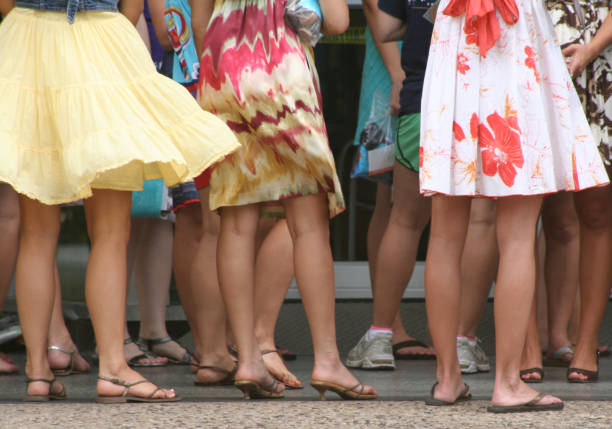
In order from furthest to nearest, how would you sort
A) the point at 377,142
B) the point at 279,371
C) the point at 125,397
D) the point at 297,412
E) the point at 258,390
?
the point at 377,142 < the point at 279,371 < the point at 258,390 < the point at 125,397 < the point at 297,412

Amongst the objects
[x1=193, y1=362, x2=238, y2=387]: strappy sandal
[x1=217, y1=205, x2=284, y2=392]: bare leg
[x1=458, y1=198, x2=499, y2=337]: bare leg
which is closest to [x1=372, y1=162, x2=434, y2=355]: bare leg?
[x1=458, y1=198, x2=499, y2=337]: bare leg

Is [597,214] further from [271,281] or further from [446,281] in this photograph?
[271,281]

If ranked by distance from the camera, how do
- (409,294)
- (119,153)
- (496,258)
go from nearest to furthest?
(119,153), (496,258), (409,294)

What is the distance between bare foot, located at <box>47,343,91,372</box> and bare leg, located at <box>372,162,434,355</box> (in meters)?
1.17

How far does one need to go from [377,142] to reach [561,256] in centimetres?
89

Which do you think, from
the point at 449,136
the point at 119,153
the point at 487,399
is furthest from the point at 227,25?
the point at 487,399

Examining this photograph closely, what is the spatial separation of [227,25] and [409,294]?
Result: 321 centimetres

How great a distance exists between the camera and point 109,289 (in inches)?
114

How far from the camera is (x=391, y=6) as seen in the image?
12.0 feet

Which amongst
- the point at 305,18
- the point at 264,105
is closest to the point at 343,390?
the point at 264,105

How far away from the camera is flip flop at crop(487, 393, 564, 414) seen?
2660 millimetres

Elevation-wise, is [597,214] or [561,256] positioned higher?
[597,214]

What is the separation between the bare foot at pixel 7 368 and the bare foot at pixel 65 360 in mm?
139

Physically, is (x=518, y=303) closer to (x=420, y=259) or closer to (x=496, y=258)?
(x=496, y=258)
